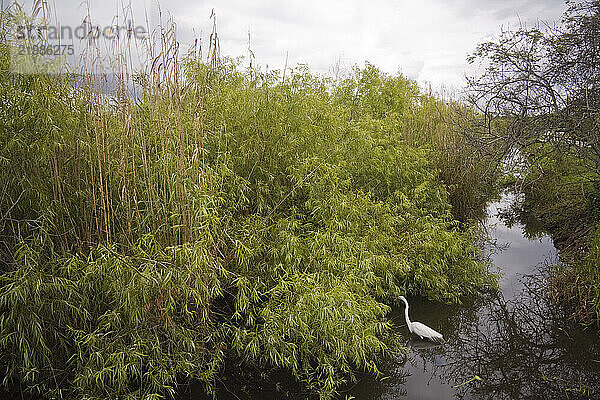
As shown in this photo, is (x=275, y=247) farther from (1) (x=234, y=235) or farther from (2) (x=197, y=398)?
(2) (x=197, y=398)

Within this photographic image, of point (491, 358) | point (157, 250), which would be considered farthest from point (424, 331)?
point (157, 250)

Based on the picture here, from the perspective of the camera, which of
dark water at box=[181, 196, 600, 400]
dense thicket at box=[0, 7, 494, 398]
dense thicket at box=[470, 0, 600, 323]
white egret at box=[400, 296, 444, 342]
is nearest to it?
dense thicket at box=[0, 7, 494, 398]

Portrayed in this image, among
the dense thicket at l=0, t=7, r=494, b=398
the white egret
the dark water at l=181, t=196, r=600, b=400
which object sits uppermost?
the dense thicket at l=0, t=7, r=494, b=398

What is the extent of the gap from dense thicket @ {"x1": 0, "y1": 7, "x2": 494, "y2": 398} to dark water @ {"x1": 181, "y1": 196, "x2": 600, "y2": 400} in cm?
27

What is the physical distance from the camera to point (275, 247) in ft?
14.6

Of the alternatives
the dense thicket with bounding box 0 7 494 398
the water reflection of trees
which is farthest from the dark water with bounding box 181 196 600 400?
the dense thicket with bounding box 0 7 494 398

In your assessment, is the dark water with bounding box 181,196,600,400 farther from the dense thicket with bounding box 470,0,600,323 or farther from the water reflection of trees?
the dense thicket with bounding box 470,0,600,323

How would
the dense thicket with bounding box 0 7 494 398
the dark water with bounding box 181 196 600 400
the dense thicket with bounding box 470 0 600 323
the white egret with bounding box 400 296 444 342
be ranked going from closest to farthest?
the dense thicket with bounding box 0 7 494 398 < the dark water with bounding box 181 196 600 400 < the white egret with bounding box 400 296 444 342 < the dense thicket with bounding box 470 0 600 323

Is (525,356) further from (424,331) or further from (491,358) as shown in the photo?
(424,331)

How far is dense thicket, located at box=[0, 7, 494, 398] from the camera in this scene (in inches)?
134

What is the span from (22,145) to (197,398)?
2.29 metres

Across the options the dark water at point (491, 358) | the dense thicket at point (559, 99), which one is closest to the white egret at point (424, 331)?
the dark water at point (491, 358)

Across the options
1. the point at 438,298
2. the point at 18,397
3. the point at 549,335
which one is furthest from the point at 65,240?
the point at 549,335

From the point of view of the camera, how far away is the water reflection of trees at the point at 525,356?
4047mm
